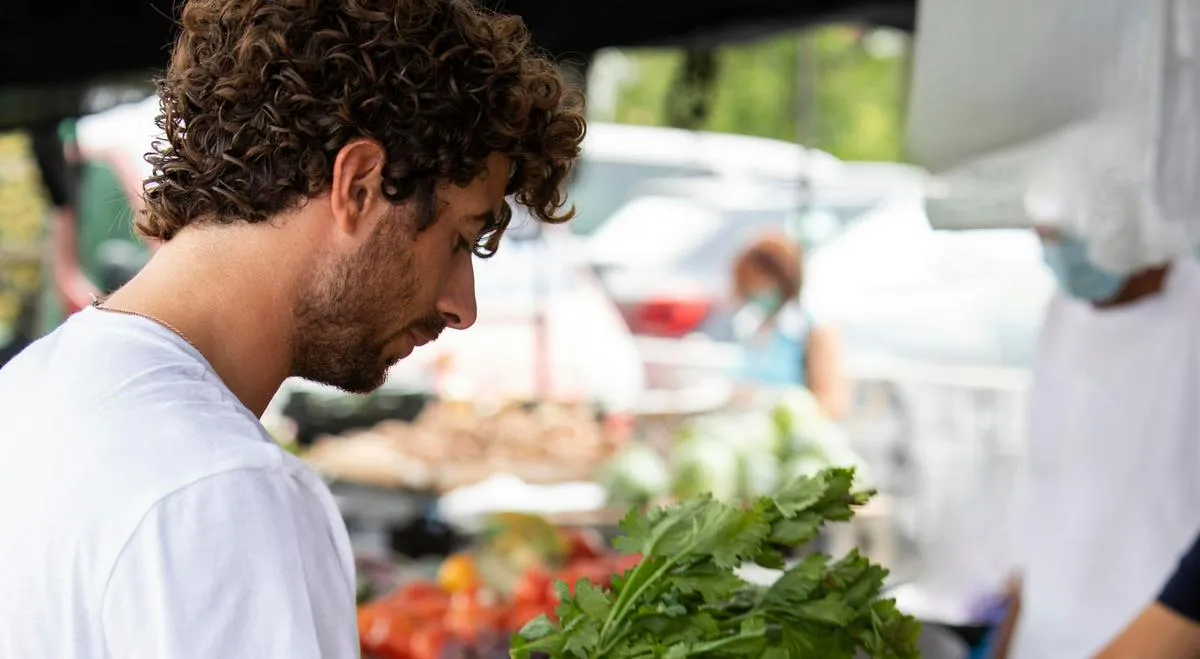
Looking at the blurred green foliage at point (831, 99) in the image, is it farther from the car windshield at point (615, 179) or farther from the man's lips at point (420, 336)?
the man's lips at point (420, 336)

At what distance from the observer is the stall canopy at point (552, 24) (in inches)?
181

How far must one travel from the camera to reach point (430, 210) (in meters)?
1.40

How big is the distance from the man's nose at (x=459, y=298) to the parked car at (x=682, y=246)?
8744 mm

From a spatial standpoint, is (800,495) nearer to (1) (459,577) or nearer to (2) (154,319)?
(2) (154,319)

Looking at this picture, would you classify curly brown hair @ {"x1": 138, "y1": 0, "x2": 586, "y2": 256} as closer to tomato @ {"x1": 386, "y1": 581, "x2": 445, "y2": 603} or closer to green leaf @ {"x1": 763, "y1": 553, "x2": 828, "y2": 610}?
green leaf @ {"x1": 763, "y1": 553, "x2": 828, "y2": 610}

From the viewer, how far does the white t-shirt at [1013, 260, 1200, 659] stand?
322 centimetres

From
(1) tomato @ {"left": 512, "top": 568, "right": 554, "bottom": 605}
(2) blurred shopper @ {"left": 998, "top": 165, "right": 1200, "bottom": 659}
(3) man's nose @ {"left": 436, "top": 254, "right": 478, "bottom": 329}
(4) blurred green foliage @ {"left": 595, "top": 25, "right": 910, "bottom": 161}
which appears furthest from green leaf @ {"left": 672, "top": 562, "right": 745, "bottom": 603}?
(4) blurred green foliage @ {"left": 595, "top": 25, "right": 910, "bottom": 161}

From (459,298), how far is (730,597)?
465 mm

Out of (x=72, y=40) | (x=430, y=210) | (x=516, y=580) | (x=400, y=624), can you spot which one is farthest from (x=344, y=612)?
(x=72, y=40)

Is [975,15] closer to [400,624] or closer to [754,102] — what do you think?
[400,624]

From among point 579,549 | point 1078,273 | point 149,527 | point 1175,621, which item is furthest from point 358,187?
point 579,549

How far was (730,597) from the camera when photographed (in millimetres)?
1604

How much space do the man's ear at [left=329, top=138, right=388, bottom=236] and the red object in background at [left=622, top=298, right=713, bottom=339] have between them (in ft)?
29.6

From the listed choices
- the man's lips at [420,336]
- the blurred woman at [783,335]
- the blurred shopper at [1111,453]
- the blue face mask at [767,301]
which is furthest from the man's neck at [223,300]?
the blue face mask at [767,301]
